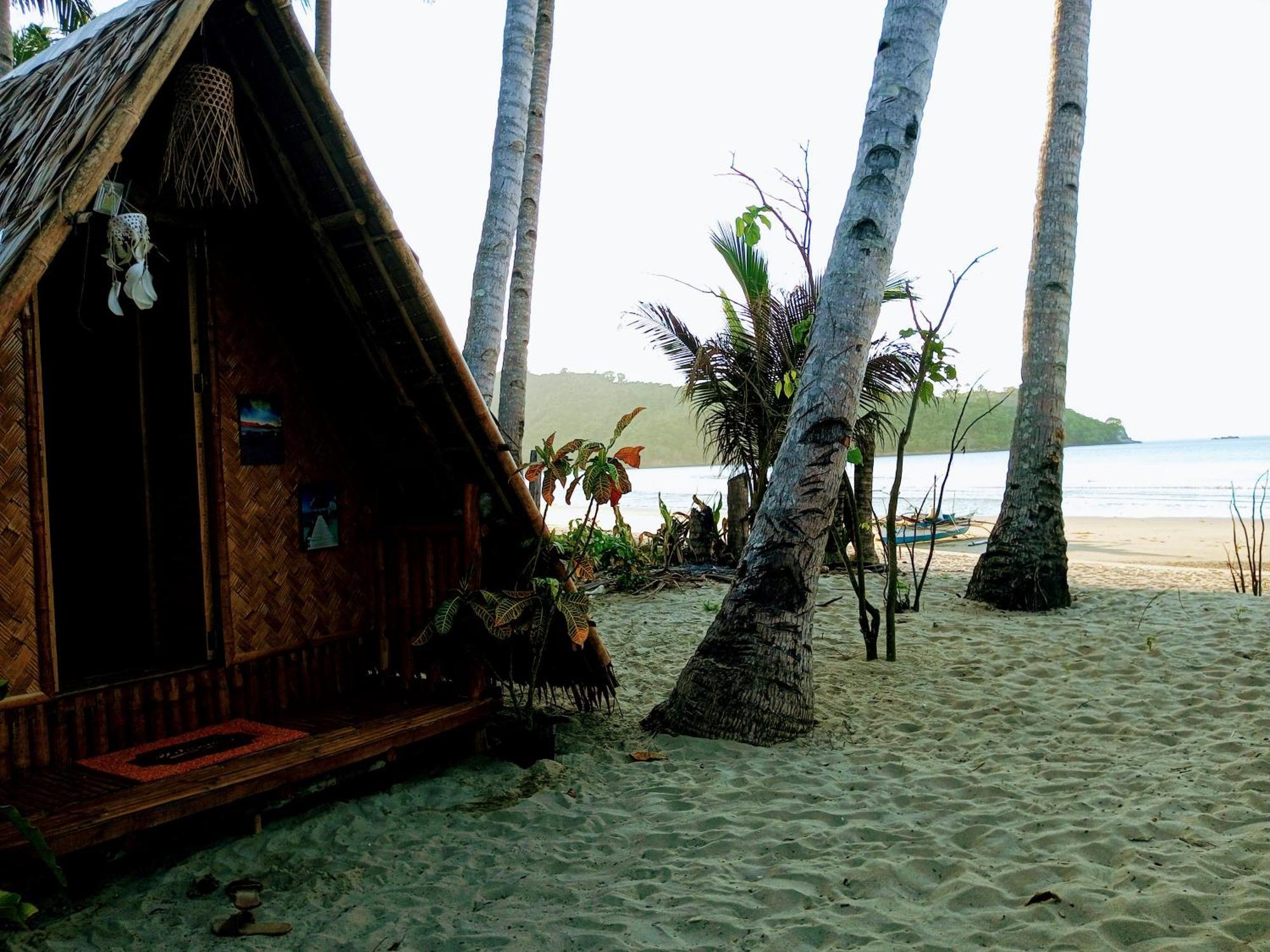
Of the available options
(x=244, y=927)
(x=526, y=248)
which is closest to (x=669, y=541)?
(x=526, y=248)

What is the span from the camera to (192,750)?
335cm

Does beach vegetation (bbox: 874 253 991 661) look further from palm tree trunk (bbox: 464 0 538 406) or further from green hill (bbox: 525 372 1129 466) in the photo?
green hill (bbox: 525 372 1129 466)

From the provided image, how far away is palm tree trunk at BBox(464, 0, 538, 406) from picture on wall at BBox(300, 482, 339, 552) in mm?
2366

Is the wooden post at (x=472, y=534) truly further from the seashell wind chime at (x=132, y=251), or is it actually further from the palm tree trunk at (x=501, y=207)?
the palm tree trunk at (x=501, y=207)

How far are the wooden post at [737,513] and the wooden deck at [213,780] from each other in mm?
6336

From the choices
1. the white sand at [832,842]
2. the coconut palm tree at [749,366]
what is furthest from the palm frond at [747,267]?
the white sand at [832,842]

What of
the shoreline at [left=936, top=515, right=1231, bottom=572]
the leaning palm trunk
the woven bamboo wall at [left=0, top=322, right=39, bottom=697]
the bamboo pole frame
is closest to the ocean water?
the shoreline at [left=936, top=515, right=1231, bottom=572]

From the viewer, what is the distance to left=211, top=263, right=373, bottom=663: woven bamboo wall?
3762 mm

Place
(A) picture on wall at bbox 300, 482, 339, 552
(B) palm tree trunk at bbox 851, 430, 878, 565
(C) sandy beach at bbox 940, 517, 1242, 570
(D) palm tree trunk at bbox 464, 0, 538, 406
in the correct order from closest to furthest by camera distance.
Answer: (A) picture on wall at bbox 300, 482, 339, 552, (D) palm tree trunk at bbox 464, 0, 538, 406, (B) palm tree trunk at bbox 851, 430, 878, 565, (C) sandy beach at bbox 940, 517, 1242, 570

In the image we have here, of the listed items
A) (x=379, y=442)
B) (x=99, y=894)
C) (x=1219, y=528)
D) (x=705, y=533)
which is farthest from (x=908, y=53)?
(x=1219, y=528)

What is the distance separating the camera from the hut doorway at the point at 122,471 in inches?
154

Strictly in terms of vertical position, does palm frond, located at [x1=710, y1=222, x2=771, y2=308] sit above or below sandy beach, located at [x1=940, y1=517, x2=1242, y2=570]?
above

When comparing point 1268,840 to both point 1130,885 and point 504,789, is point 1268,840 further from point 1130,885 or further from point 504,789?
point 504,789

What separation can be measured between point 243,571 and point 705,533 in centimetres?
703
